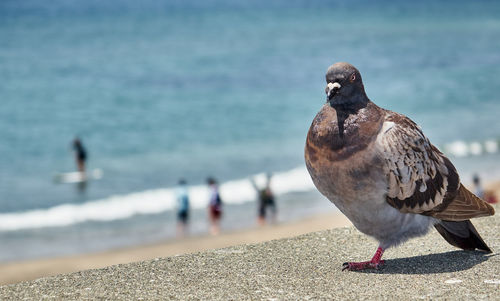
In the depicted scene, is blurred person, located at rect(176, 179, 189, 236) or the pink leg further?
blurred person, located at rect(176, 179, 189, 236)

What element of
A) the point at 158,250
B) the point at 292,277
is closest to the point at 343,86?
the point at 292,277

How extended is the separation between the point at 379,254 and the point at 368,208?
1.59 ft

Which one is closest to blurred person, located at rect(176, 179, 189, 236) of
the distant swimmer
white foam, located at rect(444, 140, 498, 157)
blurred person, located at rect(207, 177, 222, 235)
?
blurred person, located at rect(207, 177, 222, 235)

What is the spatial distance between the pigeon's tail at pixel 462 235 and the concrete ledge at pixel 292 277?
72mm

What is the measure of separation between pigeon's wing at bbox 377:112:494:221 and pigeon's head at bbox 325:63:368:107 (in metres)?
0.30

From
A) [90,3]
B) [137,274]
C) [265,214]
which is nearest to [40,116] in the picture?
[265,214]

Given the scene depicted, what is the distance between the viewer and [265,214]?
18.5 m

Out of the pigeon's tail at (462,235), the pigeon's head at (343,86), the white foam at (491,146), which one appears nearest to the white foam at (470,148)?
the white foam at (491,146)

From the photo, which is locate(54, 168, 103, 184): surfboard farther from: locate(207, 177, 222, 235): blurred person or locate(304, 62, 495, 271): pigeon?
locate(304, 62, 495, 271): pigeon

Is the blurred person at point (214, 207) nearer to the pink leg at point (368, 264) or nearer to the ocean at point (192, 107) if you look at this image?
the ocean at point (192, 107)

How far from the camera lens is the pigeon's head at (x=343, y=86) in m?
5.05

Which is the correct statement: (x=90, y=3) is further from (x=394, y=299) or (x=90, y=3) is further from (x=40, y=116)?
(x=394, y=299)

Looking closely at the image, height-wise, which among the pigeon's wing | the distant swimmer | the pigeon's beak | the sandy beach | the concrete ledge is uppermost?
the pigeon's beak

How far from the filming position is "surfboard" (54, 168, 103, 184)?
80.2 ft
